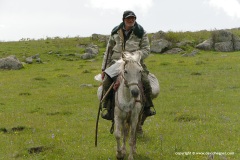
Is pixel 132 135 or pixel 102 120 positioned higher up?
pixel 132 135

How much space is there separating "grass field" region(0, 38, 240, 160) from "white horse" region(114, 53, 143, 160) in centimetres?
113

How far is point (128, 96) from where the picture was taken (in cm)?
947

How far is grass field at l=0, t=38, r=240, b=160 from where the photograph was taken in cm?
1116

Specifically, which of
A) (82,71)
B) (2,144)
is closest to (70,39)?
(82,71)

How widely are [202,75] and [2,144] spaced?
56.8 ft

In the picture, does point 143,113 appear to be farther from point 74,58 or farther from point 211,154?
point 74,58

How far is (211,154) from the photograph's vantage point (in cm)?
1005

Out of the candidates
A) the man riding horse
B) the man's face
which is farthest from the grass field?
the man's face

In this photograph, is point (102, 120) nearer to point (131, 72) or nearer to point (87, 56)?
point (131, 72)

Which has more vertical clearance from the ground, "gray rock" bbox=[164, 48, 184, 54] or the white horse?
the white horse

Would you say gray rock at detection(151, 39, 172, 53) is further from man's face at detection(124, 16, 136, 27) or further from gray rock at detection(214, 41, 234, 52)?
man's face at detection(124, 16, 136, 27)

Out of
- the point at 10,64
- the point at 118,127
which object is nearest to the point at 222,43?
the point at 10,64

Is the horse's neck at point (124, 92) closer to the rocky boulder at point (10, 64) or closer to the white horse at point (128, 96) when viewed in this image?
the white horse at point (128, 96)

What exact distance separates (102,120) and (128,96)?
A: 20.8ft
